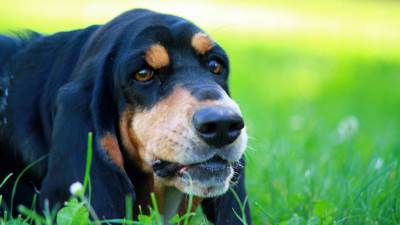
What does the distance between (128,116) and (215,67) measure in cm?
62

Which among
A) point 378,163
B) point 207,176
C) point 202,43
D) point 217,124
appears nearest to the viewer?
point 217,124

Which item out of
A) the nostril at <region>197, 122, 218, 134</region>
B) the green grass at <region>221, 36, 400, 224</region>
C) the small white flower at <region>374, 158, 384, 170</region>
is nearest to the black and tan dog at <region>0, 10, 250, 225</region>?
the nostril at <region>197, 122, 218, 134</region>

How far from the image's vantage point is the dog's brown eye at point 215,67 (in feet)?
14.8

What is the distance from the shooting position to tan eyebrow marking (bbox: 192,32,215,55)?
4.43 metres

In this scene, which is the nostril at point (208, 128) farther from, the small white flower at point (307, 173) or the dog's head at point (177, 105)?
the small white flower at point (307, 173)

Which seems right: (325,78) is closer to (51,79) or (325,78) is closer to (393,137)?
(393,137)

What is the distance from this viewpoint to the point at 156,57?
14.0ft

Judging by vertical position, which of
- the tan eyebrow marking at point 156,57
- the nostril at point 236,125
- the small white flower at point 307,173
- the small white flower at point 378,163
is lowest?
the small white flower at point 378,163

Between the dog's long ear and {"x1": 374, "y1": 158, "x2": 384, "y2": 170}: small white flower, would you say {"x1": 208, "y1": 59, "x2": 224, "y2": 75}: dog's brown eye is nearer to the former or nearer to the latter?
the dog's long ear

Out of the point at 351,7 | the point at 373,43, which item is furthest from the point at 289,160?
the point at 351,7

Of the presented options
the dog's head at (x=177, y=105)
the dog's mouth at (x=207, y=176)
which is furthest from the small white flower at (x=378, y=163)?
the dog's mouth at (x=207, y=176)

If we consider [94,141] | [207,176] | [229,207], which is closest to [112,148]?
[94,141]

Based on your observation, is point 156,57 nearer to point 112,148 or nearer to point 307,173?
point 112,148

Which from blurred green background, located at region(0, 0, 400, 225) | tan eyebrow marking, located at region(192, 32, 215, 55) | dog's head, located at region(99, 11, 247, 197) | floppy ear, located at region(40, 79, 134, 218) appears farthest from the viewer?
blurred green background, located at region(0, 0, 400, 225)
